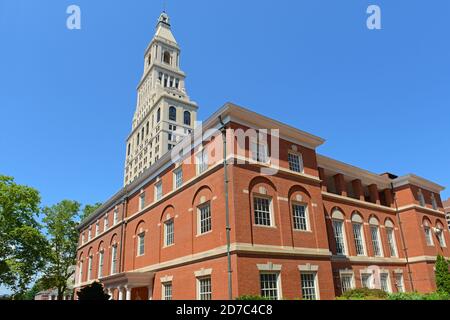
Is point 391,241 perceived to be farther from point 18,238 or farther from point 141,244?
point 18,238

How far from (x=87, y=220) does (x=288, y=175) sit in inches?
1337

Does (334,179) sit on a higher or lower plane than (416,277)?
higher

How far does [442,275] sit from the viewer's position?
27734 millimetres

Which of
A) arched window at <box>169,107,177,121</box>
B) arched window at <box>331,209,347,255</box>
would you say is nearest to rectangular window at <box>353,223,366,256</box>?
arched window at <box>331,209,347,255</box>

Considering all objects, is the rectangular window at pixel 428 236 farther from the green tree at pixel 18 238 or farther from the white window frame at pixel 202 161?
the green tree at pixel 18 238

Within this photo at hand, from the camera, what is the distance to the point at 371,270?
88.8ft

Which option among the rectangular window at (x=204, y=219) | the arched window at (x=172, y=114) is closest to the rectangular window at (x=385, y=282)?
the rectangular window at (x=204, y=219)

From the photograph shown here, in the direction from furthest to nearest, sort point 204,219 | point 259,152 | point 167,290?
point 167,290 → point 259,152 → point 204,219

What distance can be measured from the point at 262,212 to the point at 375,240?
15875 mm

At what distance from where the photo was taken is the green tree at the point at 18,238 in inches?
1517

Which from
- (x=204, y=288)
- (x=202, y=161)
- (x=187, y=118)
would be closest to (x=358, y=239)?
(x=204, y=288)

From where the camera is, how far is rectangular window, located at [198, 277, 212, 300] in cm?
1867

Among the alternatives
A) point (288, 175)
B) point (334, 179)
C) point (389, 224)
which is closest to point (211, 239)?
point (288, 175)
